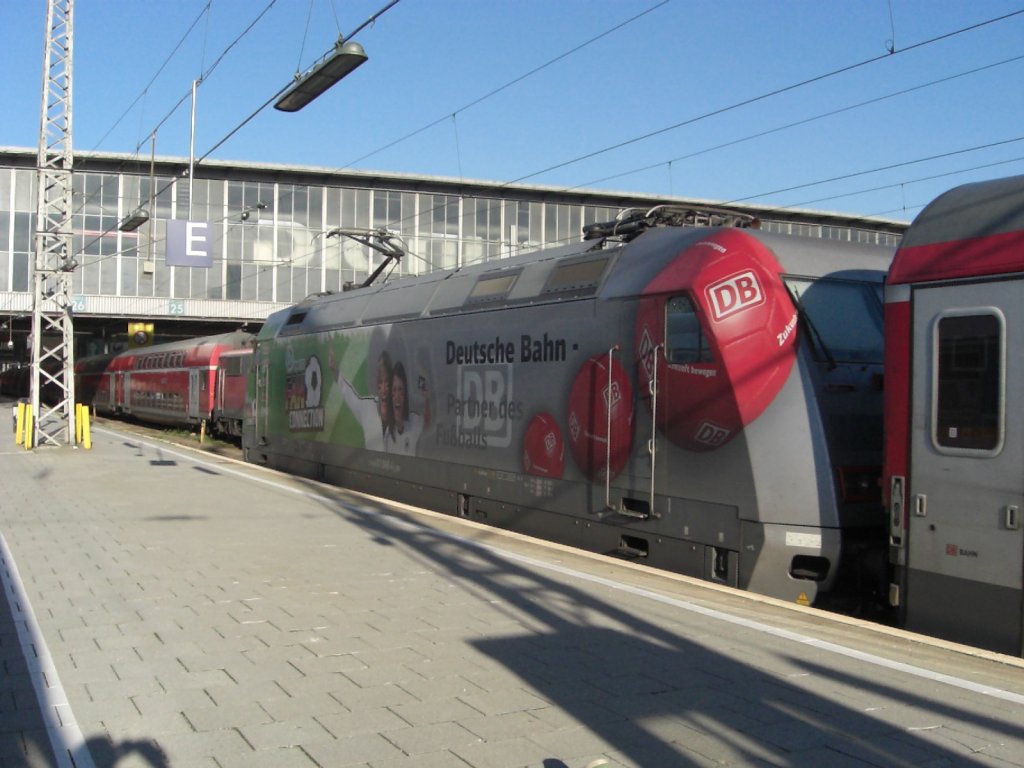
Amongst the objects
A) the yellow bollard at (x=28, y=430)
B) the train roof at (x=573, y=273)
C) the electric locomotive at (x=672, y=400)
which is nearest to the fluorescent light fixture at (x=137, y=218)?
the yellow bollard at (x=28, y=430)

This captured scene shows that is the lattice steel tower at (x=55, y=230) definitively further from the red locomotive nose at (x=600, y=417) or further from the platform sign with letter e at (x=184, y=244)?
the red locomotive nose at (x=600, y=417)

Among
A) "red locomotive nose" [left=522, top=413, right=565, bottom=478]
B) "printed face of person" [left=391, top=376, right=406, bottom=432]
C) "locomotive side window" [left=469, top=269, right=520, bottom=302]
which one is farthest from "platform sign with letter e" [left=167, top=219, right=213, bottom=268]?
"red locomotive nose" [left=522, top=413, right=565, bottom=478]

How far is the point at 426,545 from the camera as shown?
393 inches

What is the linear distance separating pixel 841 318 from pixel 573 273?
2997mm

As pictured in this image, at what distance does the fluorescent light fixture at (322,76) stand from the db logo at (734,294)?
4.90 metres

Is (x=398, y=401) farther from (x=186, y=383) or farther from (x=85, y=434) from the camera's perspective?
(x=186, y=383)

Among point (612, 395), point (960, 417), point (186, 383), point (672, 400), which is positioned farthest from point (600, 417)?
Result: point (186, 383)

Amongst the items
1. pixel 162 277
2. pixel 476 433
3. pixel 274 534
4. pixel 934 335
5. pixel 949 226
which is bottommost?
pixel 274 534

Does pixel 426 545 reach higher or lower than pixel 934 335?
lower

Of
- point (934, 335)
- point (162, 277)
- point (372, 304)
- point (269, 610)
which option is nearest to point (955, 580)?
point (934, 335)

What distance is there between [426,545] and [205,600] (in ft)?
A: 9.57

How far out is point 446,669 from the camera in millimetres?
5707

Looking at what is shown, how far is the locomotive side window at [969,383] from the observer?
21.0 ft

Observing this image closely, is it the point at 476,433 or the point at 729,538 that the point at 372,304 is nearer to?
the point at 476,433
